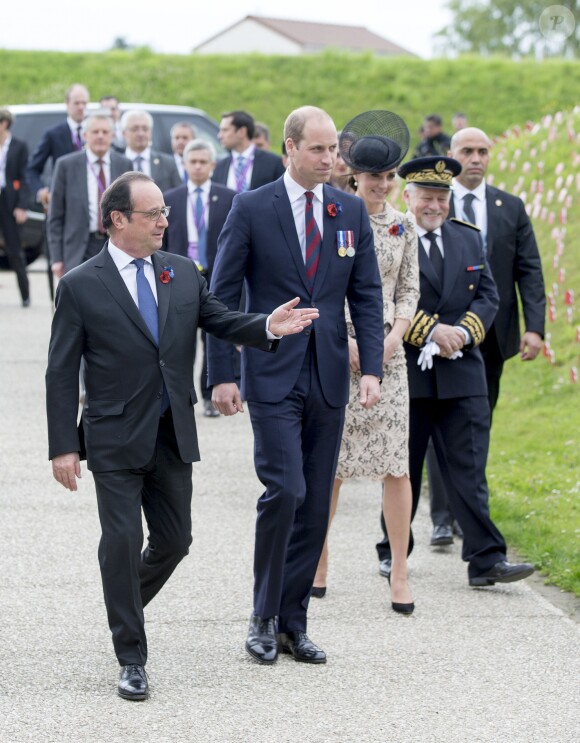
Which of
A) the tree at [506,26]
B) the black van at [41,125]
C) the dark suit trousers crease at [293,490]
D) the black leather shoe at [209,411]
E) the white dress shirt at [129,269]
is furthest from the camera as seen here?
the tree at [506,26]

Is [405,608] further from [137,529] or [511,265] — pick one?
[511,265]

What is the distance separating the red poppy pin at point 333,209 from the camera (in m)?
5.86

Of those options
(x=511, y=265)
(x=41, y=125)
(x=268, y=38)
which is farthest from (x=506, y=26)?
(x=511, y=265)

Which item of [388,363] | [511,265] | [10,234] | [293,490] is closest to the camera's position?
[293,490]

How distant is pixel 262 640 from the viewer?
5.74m

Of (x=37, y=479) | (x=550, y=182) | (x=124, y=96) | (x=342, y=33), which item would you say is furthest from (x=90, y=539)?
(x=342, y=33)

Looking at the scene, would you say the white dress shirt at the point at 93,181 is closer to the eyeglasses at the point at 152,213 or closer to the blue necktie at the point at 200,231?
the blue necktie at the point at 200,231

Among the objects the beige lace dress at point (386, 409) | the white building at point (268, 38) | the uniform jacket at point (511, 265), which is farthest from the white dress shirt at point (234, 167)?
the white building at point (268, 38)

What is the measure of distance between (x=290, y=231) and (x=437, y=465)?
2.60 meters

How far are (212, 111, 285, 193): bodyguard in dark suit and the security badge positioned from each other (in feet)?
19.0

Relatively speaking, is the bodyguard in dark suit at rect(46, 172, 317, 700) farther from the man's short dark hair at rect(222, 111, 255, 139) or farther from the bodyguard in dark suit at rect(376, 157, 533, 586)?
the man's short dark hair at rect(222, 111, 255, 139)

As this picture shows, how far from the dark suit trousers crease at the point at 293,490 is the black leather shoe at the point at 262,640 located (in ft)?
0.16

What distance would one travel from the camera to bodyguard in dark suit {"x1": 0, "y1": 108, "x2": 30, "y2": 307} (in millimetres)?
16469

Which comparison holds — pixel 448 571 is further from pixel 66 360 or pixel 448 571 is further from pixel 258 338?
pixel 66 360
